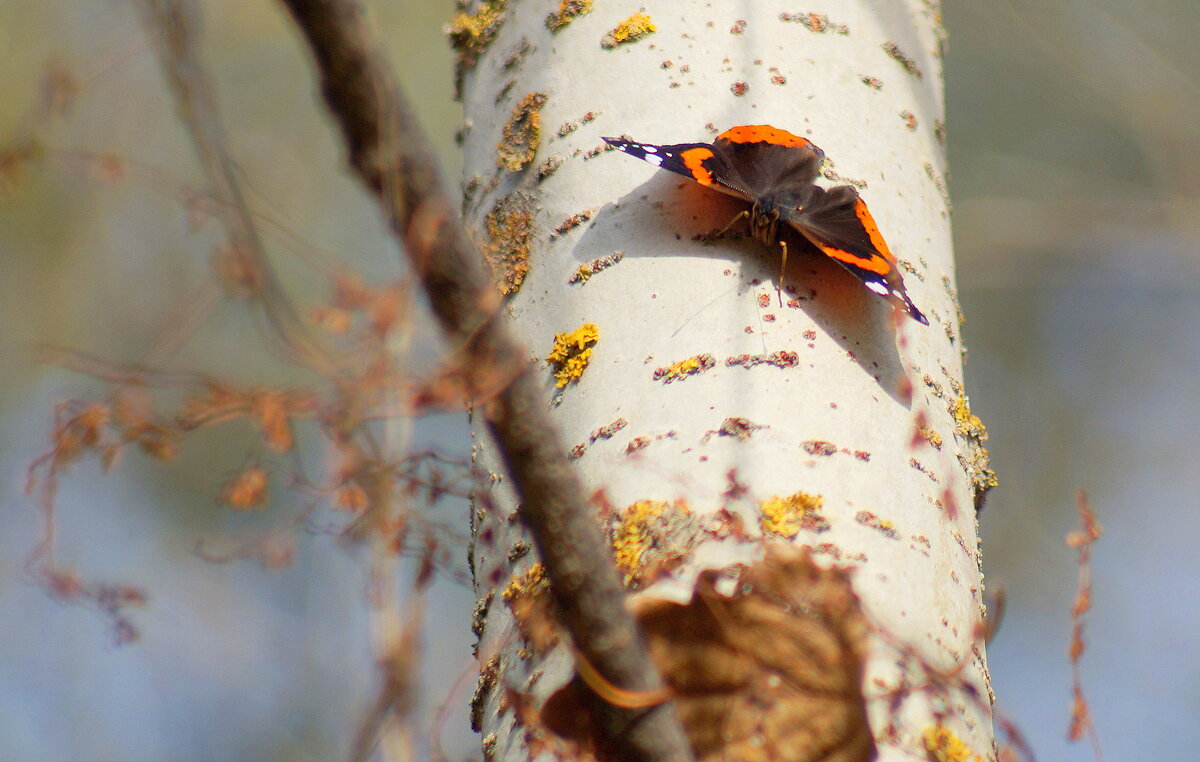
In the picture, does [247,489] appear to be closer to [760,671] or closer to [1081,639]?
[760,671]

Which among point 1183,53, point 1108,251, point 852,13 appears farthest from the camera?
point 1183,53

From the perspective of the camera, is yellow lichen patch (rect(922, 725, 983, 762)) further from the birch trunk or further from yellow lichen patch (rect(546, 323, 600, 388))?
yellow lichen patch (rect(546, 323, 600, 388))

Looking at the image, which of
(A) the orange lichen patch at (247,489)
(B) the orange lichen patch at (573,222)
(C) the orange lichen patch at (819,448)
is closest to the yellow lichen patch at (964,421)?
(C) the orange lichen patch at (819,448)

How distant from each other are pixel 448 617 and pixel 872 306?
3801 mm

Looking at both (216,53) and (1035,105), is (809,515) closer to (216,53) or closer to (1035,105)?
(216,53)

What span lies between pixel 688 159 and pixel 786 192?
0.44 ft

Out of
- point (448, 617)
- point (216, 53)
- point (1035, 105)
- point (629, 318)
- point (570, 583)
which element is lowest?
point (448, 617)

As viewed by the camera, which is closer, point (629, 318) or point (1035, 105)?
point (629, 318)

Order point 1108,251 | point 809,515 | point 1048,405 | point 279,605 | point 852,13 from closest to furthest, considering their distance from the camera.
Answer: point 809,515
point 852,13
point 1108,251
point 279,605
point 1048,405

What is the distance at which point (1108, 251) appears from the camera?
322cm

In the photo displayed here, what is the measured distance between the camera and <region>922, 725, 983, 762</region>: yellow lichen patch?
3.06 ft

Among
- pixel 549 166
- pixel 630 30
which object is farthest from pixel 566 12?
pixel 549 166

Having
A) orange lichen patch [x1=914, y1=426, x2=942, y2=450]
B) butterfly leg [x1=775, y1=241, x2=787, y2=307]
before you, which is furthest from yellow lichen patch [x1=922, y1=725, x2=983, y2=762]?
butterfly leg [x1=775, y1=241, x2=787, y2=307]

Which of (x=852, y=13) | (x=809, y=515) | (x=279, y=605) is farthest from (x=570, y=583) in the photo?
(x=279, y=605)
